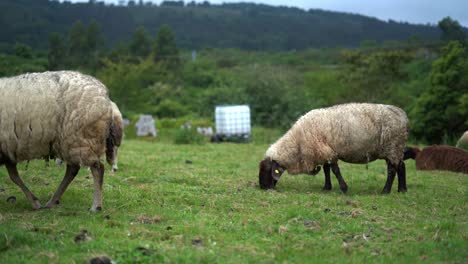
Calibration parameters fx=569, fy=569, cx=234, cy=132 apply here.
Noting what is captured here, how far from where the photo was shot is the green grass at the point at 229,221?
6.79 metres

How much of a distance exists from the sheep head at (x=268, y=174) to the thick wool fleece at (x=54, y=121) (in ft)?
14.0

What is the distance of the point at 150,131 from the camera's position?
29.0 metres

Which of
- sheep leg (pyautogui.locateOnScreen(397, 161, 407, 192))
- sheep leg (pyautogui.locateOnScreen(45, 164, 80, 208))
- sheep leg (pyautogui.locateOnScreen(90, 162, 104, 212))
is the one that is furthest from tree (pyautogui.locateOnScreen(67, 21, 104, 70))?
sheep leg (pyautogui.locateOnScreen(90, 162, 104, 212))

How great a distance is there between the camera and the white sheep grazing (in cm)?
1205

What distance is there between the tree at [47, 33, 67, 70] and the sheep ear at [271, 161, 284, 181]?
2994 cm

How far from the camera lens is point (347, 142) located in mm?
12047

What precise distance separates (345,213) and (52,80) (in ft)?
16.8

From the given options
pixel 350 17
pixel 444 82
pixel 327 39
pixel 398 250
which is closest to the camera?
pixel 398 250

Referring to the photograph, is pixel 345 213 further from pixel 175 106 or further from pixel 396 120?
pixel 175 106

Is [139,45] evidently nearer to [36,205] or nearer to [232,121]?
[232,121]

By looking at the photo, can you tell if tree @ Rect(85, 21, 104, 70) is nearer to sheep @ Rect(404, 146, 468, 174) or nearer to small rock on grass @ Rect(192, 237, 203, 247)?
sheep @ Rect(404, 146, 468, 174)

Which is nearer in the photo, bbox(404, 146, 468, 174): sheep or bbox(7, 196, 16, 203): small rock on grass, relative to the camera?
bbox(7, 196, 16, 203): small rock on grass

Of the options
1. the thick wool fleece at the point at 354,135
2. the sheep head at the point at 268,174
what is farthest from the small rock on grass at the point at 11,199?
the thick wool fleece at the point at 354,135

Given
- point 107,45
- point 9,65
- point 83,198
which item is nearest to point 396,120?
point 83,198
